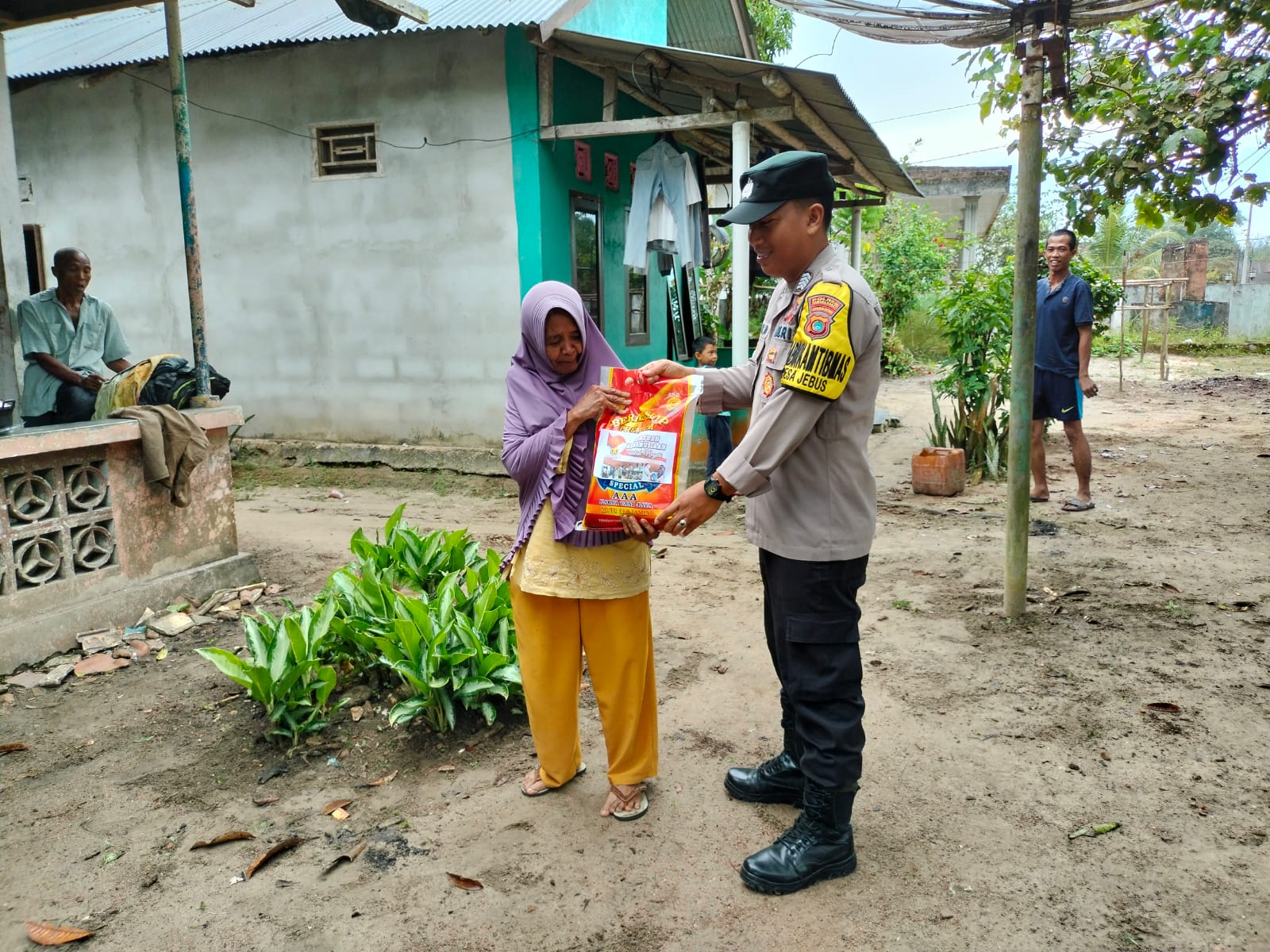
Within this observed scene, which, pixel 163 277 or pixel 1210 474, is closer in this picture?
pixel 1210 474

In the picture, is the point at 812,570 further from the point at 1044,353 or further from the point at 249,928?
the point at 1044,353

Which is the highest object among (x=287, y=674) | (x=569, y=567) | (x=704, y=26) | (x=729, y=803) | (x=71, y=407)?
(x=704, y=26)

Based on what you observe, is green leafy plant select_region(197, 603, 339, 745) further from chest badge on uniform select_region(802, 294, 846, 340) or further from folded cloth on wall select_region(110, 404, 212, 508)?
chest badge on uniform select_region(802, 294, 846, 340)

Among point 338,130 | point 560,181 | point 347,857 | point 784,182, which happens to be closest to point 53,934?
point 347,857

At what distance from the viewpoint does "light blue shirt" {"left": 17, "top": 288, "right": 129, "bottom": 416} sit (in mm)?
5160

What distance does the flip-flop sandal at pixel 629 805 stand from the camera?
2.82 m

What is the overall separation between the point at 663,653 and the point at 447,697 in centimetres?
120

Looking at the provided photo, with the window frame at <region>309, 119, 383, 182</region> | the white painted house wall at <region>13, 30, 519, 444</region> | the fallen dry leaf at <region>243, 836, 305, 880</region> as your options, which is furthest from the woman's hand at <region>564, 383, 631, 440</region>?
the window frame at <region>309, 119, 383, 182</region>

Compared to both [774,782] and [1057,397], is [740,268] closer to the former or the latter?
[1057,397]

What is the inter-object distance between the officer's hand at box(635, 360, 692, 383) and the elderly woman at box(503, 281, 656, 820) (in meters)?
0.12

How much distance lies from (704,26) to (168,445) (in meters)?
10.2

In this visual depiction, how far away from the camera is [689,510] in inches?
93.3

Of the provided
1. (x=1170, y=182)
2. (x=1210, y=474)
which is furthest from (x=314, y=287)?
(x=1210, y=474)

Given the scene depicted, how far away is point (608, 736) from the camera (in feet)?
9.30
